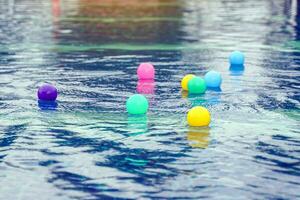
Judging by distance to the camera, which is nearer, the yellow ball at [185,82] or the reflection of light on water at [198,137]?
the reflection of light on water at [198,137]

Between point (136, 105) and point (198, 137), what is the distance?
1.22 m

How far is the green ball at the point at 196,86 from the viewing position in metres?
Result: 9.23

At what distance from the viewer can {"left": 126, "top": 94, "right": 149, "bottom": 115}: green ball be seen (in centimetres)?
786

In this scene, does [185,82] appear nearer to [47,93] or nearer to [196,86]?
[196,86]

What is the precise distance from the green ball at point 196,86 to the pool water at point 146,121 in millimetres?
158

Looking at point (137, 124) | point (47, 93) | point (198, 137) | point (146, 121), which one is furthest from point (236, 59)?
point (198, 137)

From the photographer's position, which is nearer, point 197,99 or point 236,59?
point 197,99

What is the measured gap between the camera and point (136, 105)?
787cm

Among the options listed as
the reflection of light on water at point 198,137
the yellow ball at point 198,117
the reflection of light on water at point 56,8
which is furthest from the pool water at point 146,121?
the reflection of light on water at point 56,8

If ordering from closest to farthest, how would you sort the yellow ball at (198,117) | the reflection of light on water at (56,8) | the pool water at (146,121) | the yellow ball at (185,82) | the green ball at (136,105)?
the pool water at (146,121)
the yellow ball at (198,117)
the green ball at (136,105)
the yellow ball at (185,82)
the reflection of light on water at (56,8)

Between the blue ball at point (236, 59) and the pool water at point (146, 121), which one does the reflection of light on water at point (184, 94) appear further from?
the blue ball at point (236, 59)

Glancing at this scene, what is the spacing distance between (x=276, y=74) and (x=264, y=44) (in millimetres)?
4322

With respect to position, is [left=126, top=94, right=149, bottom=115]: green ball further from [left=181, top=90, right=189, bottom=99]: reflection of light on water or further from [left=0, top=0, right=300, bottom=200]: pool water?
[left=181, top=90, right=189, bottom=99]: reflection of light on water

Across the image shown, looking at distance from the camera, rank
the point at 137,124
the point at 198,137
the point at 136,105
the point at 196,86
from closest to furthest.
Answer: the point at 198,137 → the point at 137,124 → the point at 136,105 → the point at 196,86
